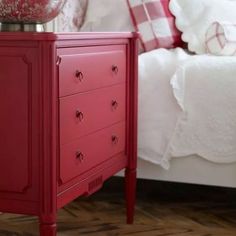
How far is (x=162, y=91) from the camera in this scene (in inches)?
95.0

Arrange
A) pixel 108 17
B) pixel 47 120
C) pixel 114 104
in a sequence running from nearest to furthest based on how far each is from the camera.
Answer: pixel 47 120 < pixel 114 104 < pixel 108 17

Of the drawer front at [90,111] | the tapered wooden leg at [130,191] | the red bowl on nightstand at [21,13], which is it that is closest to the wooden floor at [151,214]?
the tapered wooden leg at [130,191]

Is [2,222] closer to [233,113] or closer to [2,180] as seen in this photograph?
[2,180]

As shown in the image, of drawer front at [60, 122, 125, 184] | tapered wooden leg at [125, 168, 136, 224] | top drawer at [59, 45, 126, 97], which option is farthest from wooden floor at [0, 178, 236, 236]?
top drawer at [59, 45, 126, 97]

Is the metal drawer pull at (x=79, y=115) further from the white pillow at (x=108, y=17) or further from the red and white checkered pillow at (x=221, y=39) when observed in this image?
the white pillow at (x=108, y=17)

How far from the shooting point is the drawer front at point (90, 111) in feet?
5.84

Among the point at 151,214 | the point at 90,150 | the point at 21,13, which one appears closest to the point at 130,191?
the point at 151,214

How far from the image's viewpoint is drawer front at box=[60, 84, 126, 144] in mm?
1780

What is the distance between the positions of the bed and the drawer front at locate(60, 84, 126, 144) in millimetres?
180

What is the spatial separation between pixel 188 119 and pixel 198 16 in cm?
64

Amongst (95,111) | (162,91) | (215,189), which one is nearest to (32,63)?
Answer: (95,111)

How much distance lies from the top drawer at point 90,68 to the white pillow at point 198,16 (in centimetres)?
55

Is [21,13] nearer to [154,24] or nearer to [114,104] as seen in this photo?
[114,104]

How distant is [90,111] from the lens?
1971 millimetres
